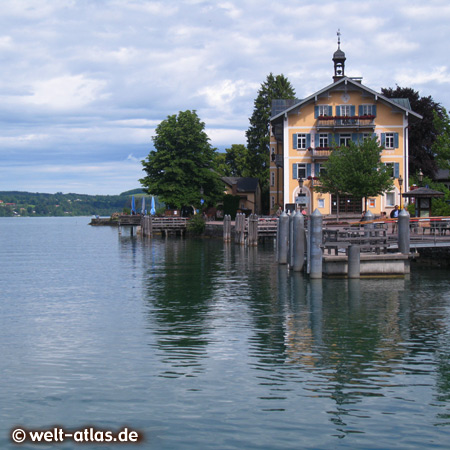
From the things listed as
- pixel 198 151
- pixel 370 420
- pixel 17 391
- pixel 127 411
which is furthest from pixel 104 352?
pixel 198 151

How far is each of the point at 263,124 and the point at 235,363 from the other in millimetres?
78050

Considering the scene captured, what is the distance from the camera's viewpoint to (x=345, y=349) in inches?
583

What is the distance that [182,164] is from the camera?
73.4 m

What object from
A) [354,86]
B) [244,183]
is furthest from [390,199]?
[244,183]

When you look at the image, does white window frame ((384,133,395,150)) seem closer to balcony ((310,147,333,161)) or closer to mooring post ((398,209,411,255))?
balcony ((310,147,333,161))

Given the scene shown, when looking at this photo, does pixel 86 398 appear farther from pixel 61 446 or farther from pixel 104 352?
pixel 104 352

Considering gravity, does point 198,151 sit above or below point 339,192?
above

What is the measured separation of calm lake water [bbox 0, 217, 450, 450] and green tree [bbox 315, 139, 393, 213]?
2897 cm

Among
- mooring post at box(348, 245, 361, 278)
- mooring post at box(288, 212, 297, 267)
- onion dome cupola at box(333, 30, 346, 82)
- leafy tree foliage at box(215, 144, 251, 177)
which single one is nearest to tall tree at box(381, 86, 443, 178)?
onion dome cupola at box(333, 30, 346, 82)

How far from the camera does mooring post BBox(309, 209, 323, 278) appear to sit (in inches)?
1024

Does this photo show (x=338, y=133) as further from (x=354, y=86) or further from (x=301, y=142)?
(x=354, y=86)

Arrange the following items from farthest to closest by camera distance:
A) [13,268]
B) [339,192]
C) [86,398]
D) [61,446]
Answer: [339,192]
[13,268]
[86,398]
[61,446]

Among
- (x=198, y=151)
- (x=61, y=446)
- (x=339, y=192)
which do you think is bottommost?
(x=61, y=446)

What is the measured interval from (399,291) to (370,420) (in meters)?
14.2
